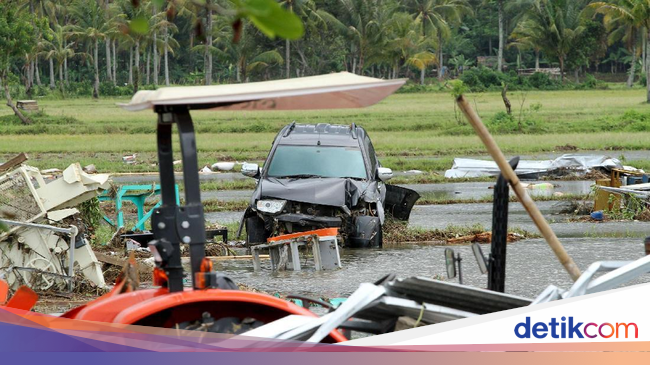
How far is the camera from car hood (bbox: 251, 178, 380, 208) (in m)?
13.6

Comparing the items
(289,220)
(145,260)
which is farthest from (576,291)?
(289,220)

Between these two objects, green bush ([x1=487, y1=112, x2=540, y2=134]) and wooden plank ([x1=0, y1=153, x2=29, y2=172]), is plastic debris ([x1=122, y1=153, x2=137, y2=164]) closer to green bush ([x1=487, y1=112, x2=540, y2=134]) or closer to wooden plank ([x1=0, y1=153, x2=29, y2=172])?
green bush ([x1=487, y1=112, x2=540, y2=134])

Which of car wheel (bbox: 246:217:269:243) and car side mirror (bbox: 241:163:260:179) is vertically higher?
car side mirror (bbox: 241:163:260:179)

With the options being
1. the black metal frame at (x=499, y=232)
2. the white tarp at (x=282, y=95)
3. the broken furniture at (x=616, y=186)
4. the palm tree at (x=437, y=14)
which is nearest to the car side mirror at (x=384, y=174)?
the broken furniture at (x=616, y=186)

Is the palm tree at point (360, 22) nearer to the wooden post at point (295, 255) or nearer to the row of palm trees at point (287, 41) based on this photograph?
the row of palm trees at point (287, 41)

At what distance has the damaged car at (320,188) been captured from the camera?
13539 mm

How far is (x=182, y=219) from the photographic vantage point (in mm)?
4383

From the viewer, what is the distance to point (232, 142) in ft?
115

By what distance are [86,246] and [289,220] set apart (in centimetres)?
368

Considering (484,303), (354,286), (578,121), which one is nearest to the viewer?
(484,303)

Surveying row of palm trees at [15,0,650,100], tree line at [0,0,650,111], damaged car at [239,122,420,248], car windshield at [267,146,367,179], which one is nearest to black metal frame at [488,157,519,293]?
damaged car at [239,122,420,248]

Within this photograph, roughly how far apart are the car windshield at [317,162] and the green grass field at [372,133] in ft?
38.2

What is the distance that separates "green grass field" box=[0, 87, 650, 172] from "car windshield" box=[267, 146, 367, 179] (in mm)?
11631

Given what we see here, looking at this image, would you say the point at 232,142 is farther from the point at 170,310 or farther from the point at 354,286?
the point at 170,310
